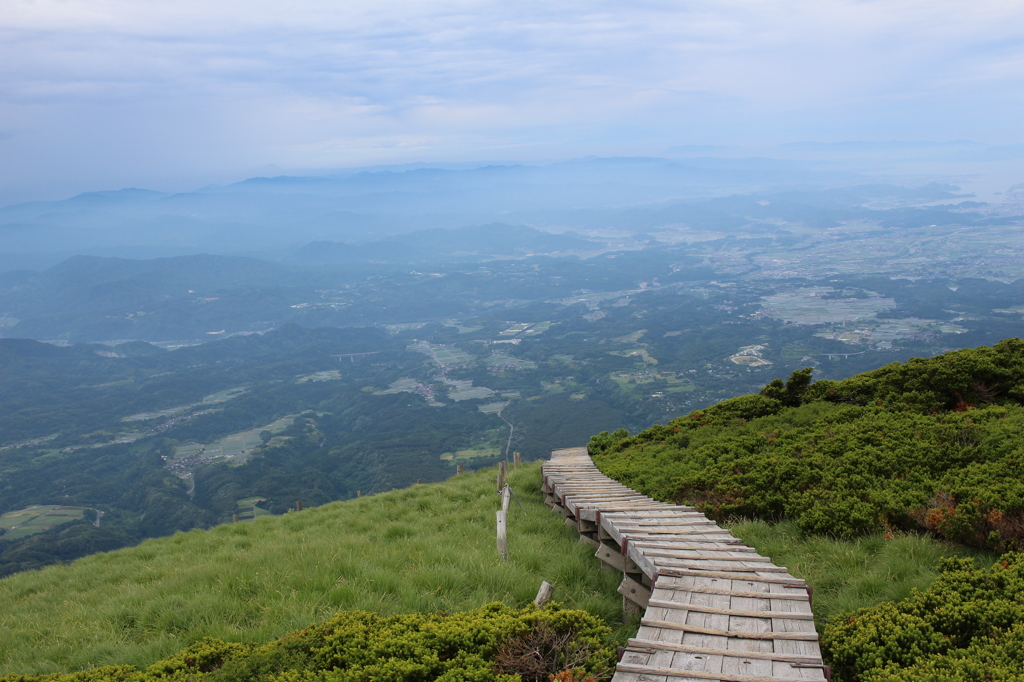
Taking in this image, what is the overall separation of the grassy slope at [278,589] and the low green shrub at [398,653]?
26.1 inches

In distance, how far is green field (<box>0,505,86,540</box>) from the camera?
247 ft

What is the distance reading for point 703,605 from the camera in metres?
5.29

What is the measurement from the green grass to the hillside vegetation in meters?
0.34

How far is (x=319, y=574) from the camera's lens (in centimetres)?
768

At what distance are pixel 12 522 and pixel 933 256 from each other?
833ft

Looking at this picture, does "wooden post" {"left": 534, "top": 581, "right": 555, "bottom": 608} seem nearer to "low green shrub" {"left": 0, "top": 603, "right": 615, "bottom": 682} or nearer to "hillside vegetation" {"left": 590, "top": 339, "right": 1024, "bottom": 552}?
"low green shrub" {"left": 0, "top": 603, "right": 615, "bottom": 682}

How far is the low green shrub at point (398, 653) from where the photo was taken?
15.9ft

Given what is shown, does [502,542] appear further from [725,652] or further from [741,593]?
[725,652]

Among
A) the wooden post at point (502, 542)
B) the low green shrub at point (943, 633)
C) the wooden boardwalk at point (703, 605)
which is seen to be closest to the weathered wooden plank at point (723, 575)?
the wooden boardwalk at point (703, 605)

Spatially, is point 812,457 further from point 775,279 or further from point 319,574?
point 775,279

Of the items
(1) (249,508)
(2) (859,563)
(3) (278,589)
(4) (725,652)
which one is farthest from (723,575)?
(1) (249,508)

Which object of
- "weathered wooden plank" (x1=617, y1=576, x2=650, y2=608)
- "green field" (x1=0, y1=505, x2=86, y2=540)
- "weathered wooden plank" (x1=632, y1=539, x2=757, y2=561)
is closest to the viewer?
"weathered wooden plank" (x1=617, y1=576, x2=650, y2=608)

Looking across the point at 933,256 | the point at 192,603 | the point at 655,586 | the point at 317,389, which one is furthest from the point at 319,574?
the point at 933,256

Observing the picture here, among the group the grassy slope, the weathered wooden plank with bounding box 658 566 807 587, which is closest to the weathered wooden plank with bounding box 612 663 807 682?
the weathered wooden plank with bounding box 658 566 807 587
